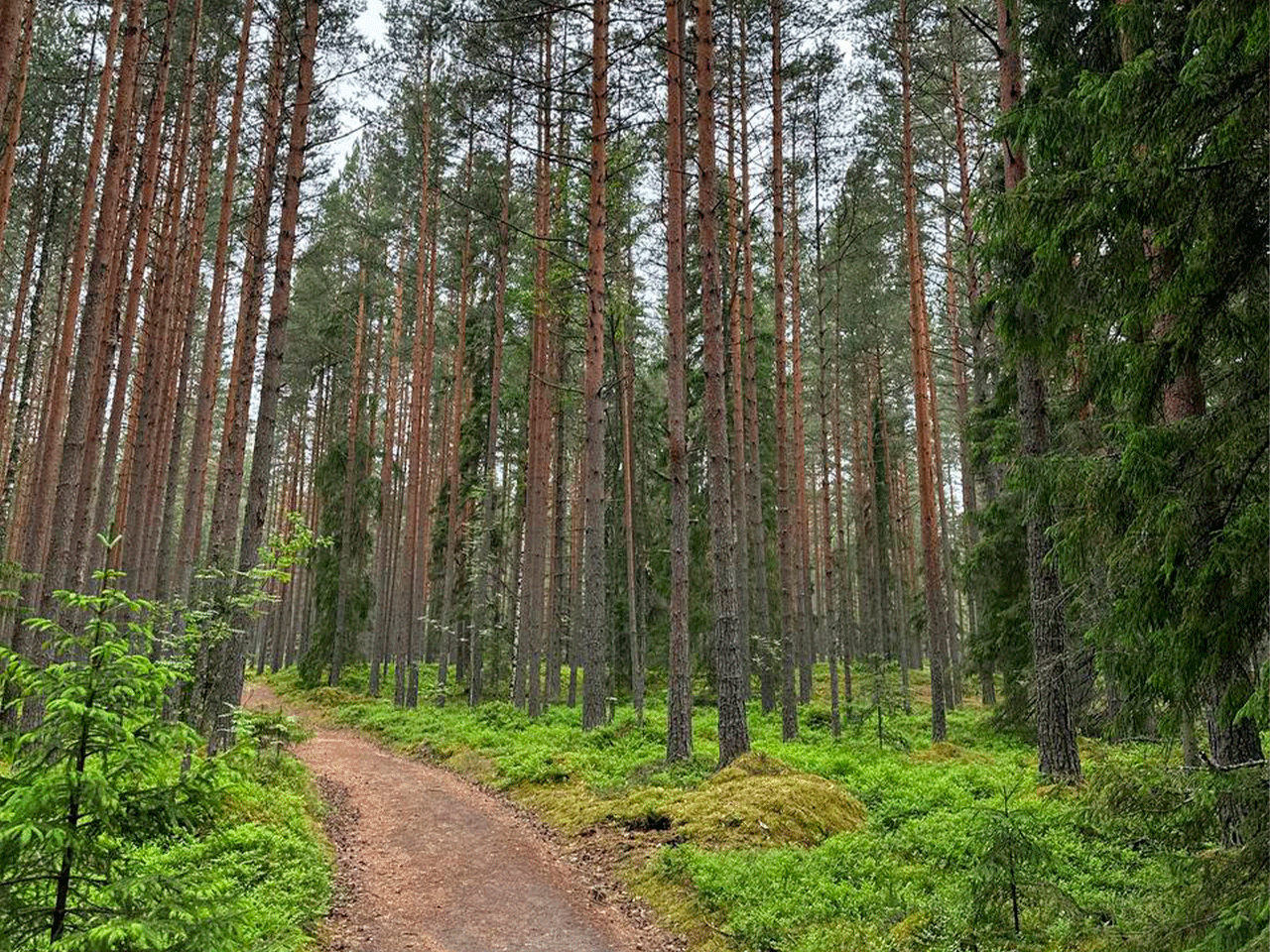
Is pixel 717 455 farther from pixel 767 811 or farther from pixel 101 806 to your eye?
pixel 101 806

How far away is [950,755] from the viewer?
12.8 metres

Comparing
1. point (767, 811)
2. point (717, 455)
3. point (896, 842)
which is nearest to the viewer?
point (896, 842)

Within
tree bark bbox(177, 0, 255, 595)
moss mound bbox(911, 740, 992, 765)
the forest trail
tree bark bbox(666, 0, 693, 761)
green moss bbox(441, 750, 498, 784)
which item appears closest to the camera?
the forest trail

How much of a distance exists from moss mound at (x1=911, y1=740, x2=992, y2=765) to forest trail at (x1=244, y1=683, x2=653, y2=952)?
23.0 feet

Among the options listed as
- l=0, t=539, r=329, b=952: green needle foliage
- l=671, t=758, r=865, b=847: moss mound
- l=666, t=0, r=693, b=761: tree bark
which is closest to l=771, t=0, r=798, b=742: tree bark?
l=666, t=0, r=693, b=761: tree bark

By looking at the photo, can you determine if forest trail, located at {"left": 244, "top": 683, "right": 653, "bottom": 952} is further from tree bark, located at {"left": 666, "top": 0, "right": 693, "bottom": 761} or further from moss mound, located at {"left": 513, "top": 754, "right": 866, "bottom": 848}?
tree bark, located at {"left": 666, "top": 0, "right": 693, "bottom": 761}

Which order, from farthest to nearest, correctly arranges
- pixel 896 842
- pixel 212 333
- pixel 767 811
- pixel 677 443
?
1. pixel 212 333
2. pixel 677 443
3. pixel 767 811
4. pixel 896 842

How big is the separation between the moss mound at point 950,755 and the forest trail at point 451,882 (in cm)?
700

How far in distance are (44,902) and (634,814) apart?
6.76 m

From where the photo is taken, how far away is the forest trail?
6.25m

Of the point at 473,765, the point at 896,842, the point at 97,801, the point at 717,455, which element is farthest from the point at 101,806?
the point at 473,765

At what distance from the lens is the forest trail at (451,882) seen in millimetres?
6246

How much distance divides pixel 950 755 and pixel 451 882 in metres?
8.86

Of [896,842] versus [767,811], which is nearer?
[896,842]
